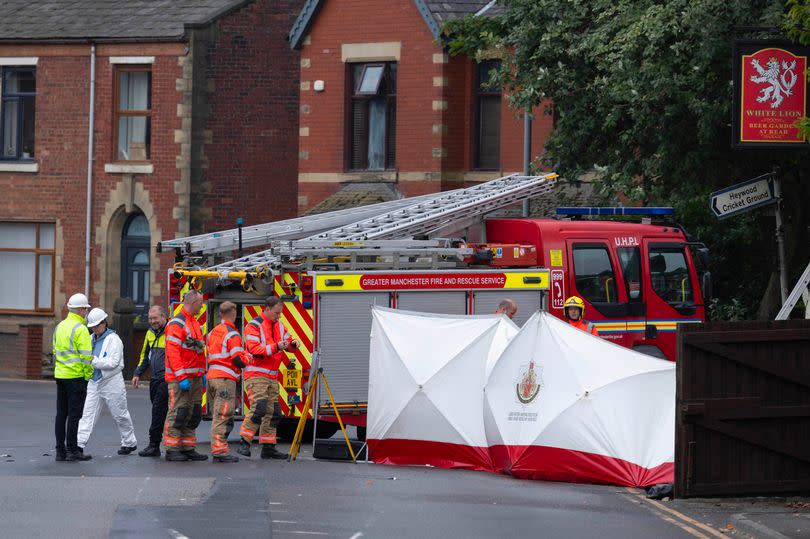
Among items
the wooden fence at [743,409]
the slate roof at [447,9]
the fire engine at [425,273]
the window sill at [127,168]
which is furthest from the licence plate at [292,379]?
the window sill at [127,168]

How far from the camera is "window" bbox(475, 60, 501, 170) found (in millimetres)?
30562

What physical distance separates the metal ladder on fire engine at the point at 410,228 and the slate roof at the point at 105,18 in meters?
13.6

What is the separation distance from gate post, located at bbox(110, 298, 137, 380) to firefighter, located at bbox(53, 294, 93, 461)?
594 inches

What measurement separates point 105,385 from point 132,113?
714 inches

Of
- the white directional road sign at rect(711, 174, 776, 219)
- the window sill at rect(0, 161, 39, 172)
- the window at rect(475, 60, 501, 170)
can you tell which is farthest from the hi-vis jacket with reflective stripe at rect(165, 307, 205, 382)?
the window sill at rect(0, 161, 39, 172)

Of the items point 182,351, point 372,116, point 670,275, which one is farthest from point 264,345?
point 372,116

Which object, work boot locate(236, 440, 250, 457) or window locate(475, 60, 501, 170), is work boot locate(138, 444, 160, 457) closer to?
work boot locate(236, 440, 250, 457)

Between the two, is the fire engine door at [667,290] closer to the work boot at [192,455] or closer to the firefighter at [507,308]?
the firefighter at [507,308]

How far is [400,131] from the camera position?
30812 millimetres

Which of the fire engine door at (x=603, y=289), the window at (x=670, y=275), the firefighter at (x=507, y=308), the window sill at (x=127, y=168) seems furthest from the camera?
the window sill at (x=127, y=168)

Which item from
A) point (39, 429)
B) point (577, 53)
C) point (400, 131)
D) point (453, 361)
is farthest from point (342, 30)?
point (453, 361)

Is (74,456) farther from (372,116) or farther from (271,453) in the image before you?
(372,116)

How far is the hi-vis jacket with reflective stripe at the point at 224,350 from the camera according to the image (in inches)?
632

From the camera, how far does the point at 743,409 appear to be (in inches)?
546
